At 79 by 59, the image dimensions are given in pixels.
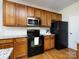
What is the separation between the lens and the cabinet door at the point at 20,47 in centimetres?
351

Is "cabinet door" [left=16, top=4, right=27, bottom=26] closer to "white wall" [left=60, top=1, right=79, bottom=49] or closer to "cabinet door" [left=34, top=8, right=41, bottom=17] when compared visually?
"cabinet door" [left=34, top=8, right=41, bottom=17]

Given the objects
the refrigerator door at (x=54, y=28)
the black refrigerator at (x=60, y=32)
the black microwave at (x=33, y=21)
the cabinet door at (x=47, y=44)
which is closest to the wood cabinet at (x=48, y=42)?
the cabinet door at (x=47, y=44)

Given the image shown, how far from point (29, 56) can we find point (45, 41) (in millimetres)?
1285

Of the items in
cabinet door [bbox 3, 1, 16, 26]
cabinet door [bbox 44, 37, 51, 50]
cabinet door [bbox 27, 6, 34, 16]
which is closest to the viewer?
cabinet door [bbox 3, 1, 16, 26]

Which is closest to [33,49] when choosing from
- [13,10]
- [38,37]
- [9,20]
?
[38,37]

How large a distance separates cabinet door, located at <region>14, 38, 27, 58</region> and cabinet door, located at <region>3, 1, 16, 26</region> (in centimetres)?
80

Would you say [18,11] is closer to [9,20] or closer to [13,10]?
[13,10]

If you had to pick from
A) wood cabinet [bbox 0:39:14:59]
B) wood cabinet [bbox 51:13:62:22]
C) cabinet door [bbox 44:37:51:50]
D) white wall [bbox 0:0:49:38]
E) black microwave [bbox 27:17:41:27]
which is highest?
wood cabinet [bbox 51:13:62:22]

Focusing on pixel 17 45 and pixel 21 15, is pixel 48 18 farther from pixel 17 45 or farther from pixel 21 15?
pixel 17 45

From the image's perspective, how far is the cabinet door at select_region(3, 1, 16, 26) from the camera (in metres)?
3.47

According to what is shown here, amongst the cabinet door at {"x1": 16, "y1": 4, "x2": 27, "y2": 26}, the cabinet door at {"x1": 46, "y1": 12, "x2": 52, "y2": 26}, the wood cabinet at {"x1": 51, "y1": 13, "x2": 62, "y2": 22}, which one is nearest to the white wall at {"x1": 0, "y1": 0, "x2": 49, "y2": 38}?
the cabinet door at {"x1": 16, "y1": 4, "x2": 27, "y2": 26}

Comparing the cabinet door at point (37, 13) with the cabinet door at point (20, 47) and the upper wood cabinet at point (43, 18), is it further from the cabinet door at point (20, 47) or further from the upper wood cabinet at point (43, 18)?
the cabinet door at point (20, 47)

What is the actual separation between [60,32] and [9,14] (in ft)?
10.1

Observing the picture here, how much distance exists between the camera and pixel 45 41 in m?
4.72
